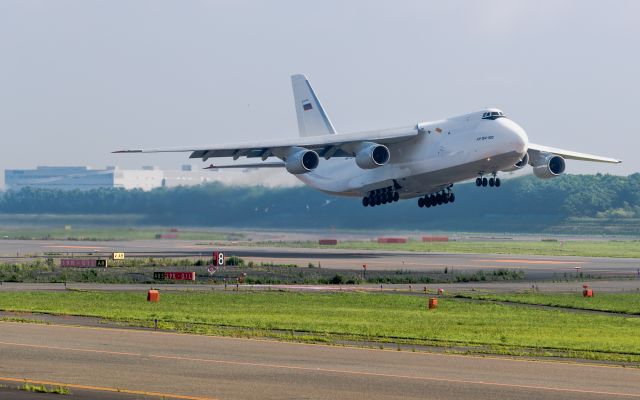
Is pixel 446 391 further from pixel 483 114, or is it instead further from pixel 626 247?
pixel 626 247

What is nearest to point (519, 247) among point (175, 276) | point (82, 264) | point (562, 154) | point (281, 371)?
point (562, 154)

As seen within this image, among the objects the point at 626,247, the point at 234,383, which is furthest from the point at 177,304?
the point at 626,247

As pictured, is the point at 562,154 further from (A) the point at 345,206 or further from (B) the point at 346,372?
(B) the point at 346,372

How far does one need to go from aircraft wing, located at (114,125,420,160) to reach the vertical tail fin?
8398mm

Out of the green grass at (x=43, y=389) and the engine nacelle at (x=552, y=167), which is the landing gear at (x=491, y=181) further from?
the green grass at (x=43, y=389)

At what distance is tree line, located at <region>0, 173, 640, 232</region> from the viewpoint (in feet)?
329

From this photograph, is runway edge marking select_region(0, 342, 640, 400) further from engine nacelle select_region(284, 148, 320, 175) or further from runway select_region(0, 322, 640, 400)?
engine nacelle select_region(284, 148, 320, 175)

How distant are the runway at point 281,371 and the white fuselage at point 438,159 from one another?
132 feet

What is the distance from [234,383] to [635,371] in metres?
7.92

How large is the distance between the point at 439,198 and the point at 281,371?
54606 millimetres

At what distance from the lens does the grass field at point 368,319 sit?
91.4 feet

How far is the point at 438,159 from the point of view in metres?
68.9

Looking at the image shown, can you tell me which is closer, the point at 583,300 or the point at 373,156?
the point at 583,300

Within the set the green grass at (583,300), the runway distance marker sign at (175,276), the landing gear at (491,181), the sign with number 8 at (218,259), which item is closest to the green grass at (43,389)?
the green grass at (583,300)
